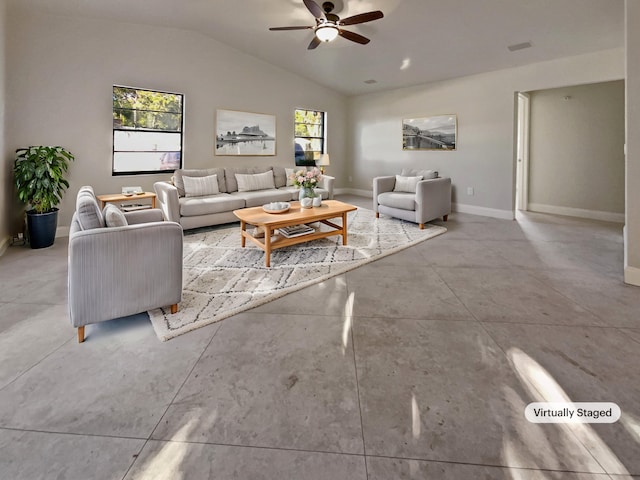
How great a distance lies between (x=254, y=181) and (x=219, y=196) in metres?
0.77

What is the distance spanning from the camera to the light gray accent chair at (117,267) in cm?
196

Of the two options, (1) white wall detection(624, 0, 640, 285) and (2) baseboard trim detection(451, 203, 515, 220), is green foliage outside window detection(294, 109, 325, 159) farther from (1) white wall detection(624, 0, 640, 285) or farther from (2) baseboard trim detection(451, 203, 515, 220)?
(1) white wall detection(624, 0, 640, 285)

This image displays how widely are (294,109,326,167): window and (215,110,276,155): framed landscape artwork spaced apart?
2.49 feet

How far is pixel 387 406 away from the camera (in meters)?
1.53

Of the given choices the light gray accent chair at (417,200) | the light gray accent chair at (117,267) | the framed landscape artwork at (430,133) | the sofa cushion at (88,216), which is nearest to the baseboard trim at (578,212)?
the framed landscape artwork at (430,133)

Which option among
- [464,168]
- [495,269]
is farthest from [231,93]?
[495,269]

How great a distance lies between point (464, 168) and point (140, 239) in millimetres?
5778

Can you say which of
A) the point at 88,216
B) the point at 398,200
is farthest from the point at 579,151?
the point at 88,216

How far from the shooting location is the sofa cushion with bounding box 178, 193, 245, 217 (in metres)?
4.61

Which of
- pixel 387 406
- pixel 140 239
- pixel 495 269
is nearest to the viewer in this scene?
pixel 387 406

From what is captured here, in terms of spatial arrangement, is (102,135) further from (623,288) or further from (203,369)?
(623,288)

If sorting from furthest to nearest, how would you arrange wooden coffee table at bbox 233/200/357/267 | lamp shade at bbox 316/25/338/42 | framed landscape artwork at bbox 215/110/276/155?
framed landscape artwork at bbox 215/110/276/155 < lamp shade at bbox 316/25/338/42 < wooden coffee table at bbox 233/200/357/267

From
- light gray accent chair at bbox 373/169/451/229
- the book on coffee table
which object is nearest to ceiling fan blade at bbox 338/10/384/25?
light gray accent chair at bbox 373/169/451/229

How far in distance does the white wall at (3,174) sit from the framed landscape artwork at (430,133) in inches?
248
